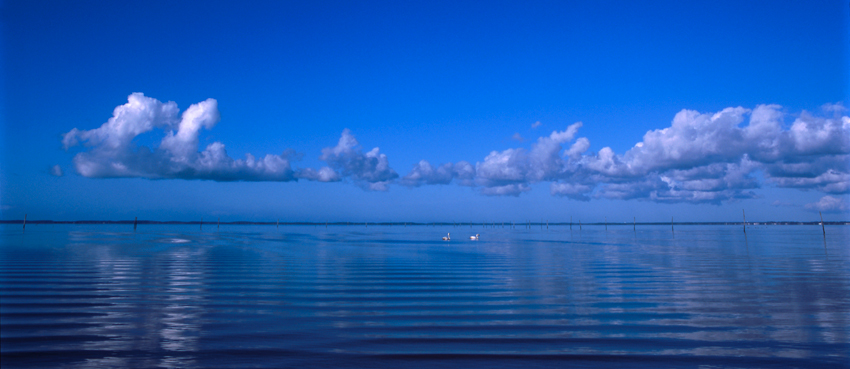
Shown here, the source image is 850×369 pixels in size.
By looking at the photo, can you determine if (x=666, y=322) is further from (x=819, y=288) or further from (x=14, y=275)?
(x=14, y=275)

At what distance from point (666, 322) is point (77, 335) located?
11.8 m

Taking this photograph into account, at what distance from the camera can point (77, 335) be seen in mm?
8117

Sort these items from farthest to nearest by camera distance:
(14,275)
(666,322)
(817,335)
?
1. (14,275)
2. (666,322)
3. (817,335)

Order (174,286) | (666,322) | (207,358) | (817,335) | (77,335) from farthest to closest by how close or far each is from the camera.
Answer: (174,286), (666,322), (817,335), (77,335), (207,358)

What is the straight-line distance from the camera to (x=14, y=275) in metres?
16.3

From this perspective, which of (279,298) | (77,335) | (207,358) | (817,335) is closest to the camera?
(207,358)

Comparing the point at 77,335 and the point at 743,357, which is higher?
the point at 77,335

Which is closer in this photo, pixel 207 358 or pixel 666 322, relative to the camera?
pixel 207 358

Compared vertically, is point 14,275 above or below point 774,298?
above


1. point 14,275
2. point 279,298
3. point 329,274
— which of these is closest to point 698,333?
point 279,298

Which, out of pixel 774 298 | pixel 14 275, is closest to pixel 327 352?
pixel 774 298

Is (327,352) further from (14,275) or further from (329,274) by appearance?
(14,275)

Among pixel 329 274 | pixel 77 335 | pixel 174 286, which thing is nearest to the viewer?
pixel 77 335

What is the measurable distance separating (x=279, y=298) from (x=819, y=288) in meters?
17.4
